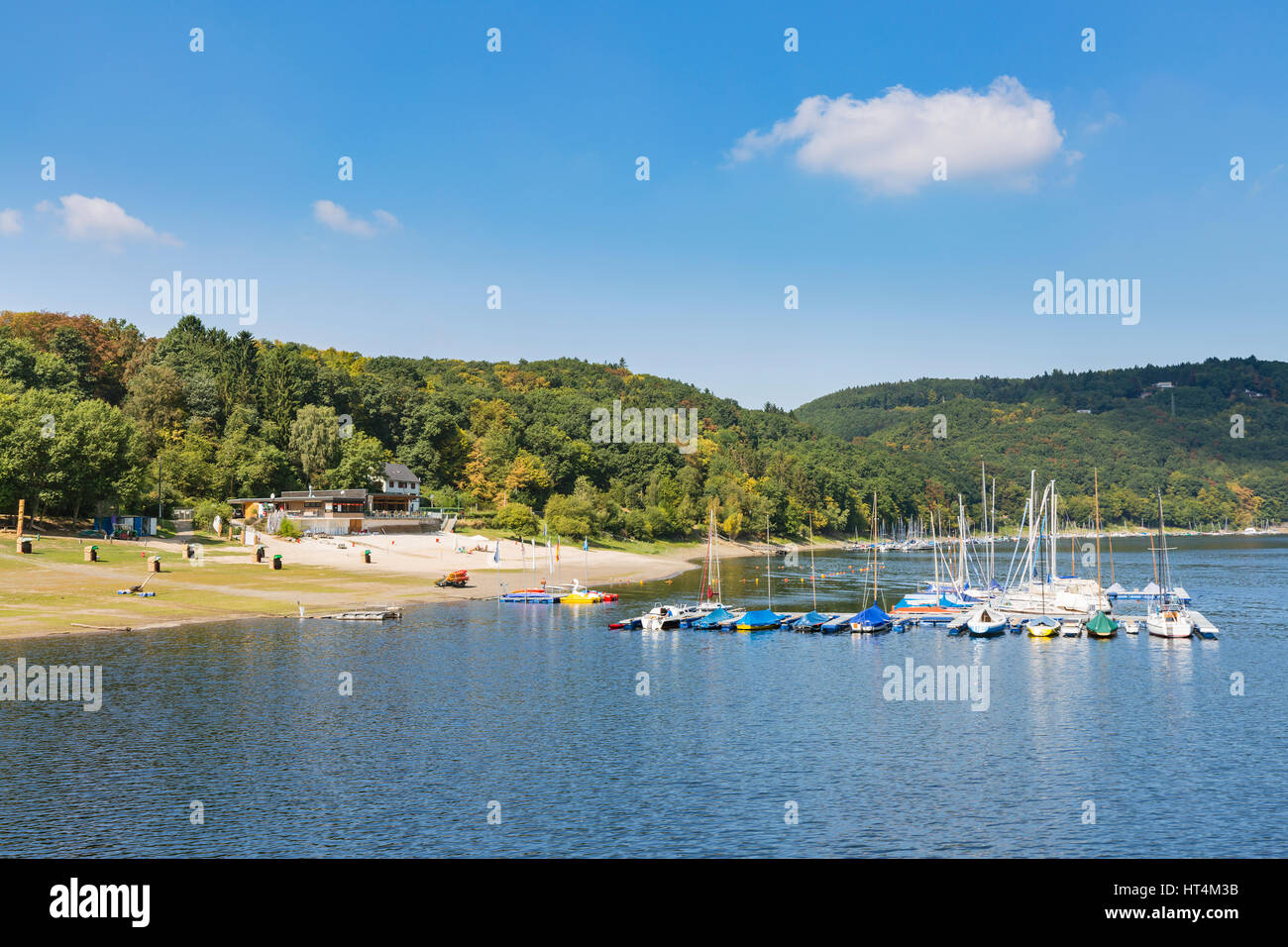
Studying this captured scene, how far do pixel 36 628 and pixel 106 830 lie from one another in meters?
42.9

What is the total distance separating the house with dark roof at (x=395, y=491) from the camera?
502 ft

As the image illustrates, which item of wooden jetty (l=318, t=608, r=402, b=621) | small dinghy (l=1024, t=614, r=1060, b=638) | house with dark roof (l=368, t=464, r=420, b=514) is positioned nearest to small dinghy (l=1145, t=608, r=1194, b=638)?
small dinghy (l=1024, t=614, r=1060, b=638)

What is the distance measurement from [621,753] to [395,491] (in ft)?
406

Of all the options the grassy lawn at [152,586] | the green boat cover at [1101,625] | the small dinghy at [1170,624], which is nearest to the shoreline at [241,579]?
the grassy lawn at [152,586]

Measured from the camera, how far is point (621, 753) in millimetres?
43062

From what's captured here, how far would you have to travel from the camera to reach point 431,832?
32.3m

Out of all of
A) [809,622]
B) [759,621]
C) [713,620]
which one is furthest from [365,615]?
[809,622]

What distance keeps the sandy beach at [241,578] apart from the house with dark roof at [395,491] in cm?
1787

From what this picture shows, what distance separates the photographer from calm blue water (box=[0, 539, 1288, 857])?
106 feet

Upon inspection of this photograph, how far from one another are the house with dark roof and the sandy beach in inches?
704

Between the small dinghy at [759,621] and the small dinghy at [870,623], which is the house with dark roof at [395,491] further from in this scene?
the small dinghy at [870,623]

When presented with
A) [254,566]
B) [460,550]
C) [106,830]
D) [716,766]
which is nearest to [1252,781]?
[716,766]

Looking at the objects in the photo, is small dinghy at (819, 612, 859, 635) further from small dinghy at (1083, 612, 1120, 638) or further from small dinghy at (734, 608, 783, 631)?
small dinghy at (1083, 612, 1120, 638)

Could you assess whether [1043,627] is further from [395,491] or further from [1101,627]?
[395,491]
